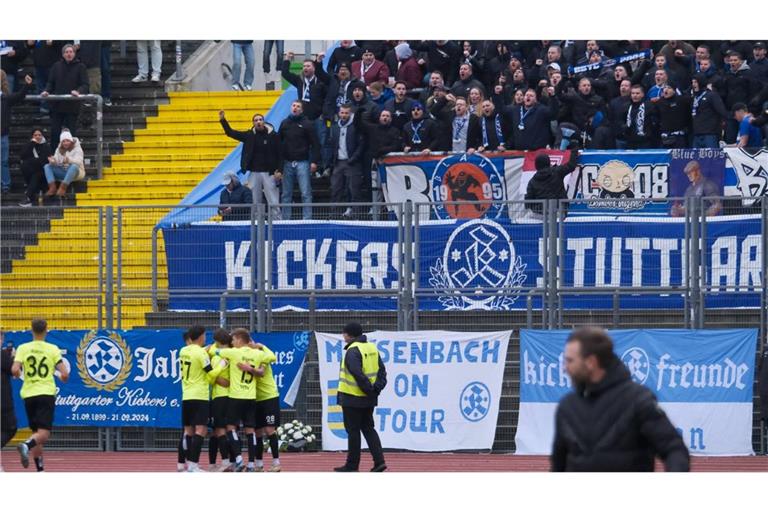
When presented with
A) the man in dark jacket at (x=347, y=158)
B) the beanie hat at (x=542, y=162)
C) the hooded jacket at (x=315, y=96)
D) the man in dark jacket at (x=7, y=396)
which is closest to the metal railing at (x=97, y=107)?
the hooded jacket at (x=315, y=96)

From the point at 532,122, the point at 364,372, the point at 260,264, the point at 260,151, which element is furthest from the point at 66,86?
the point at 364,372

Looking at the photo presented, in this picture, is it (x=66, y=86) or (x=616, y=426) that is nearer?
(x=616, y=426)

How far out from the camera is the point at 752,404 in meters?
18.7

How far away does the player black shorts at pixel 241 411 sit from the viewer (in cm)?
1761

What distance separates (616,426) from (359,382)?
9.19 meters

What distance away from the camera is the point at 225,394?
17625 millimetres

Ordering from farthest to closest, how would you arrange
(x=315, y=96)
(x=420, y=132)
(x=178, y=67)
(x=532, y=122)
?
1. (x=178, y=67)
2. (x=315, y=96)
3. (x=420, y=132)
4. (x=532, y=122)

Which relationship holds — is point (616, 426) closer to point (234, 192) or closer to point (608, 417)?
point (608, 417)

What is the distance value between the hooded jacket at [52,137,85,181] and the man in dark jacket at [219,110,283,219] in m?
3.40

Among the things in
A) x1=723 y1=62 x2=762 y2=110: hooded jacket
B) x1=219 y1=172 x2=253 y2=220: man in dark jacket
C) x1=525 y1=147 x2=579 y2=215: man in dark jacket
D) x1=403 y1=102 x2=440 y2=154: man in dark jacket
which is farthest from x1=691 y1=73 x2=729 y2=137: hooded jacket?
x1=219 y1=172 x2=253 y2=220: man in dark jacket

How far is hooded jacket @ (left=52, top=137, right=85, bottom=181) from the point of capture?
24.8 meters

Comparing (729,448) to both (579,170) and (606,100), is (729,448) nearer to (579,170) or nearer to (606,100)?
(579,170)

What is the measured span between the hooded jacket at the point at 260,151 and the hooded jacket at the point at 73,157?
3523 millimetres

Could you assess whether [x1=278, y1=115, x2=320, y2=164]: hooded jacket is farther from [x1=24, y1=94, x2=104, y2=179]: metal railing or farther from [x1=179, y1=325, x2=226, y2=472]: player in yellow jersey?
[x1=179, y1=325, x2=226, y2=472]: player in yellow jersey
